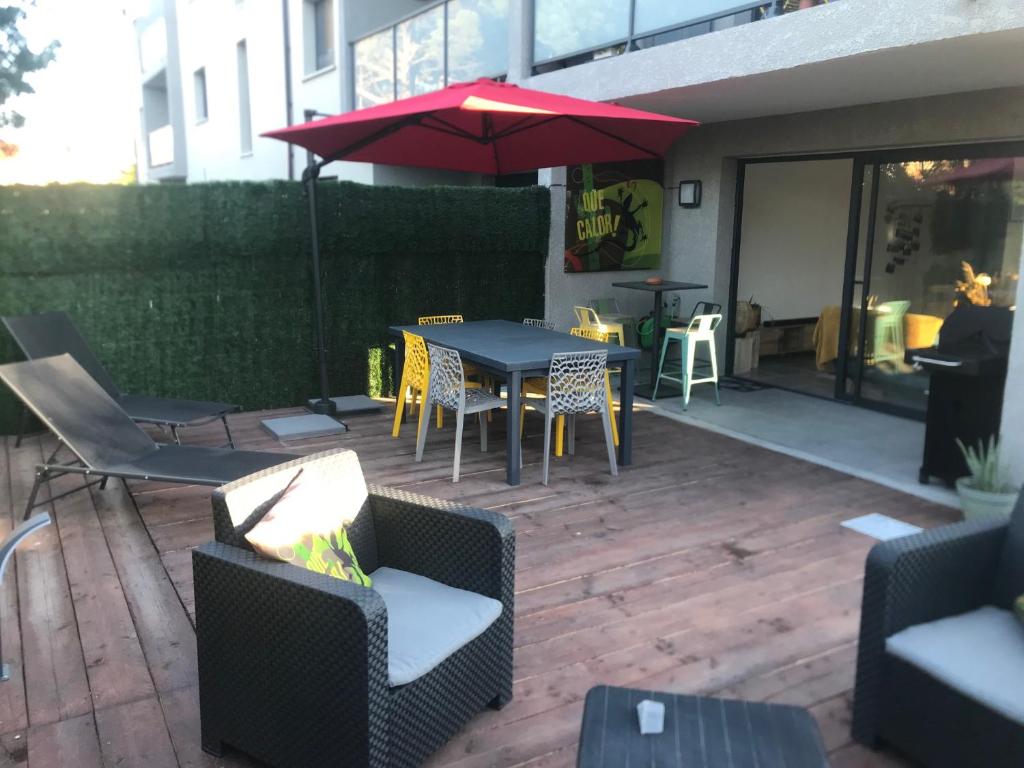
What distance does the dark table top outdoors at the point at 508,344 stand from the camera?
5.09 meters

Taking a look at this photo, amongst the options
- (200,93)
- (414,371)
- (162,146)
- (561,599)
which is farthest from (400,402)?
(162,146)

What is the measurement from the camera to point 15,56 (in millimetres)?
14555

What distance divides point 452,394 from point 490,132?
2.15 metres

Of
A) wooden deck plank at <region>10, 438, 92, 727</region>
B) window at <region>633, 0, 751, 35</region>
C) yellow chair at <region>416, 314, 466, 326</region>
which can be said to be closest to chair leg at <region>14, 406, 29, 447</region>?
wooden deck plank at <region>10, 438, 92, 727</region>

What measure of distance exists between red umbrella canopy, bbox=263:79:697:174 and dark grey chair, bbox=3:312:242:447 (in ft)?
6.54

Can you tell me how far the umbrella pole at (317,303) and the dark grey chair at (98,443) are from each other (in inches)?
88.4

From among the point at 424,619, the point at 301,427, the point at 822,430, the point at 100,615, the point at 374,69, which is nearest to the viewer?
the point at 424,619

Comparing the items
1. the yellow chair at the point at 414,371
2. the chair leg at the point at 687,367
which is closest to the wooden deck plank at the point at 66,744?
the yellow chair at the point at 414,371

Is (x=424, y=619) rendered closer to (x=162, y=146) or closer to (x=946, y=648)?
(x=946, y=648)

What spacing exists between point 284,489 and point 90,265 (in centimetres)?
472

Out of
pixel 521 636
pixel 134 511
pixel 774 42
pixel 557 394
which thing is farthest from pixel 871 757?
pixel 774 42

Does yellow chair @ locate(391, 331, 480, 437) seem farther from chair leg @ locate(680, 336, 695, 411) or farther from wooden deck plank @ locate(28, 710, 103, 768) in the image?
wooden deck plank @ locate(28, 710, 103, 768)

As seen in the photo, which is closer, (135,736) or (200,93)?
(135,736)

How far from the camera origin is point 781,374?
8867 mm
